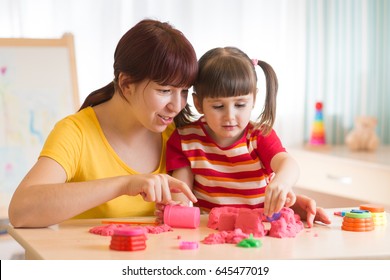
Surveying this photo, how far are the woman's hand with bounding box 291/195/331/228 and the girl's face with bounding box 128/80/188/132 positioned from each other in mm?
338

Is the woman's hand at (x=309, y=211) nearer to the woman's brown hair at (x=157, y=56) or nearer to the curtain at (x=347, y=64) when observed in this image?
the woman's brown hair at (x=157, y=56)

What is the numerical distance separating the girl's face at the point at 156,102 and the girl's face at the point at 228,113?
2.8 inches

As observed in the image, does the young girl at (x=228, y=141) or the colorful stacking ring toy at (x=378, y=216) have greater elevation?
the young girl at (x=228, y=141)

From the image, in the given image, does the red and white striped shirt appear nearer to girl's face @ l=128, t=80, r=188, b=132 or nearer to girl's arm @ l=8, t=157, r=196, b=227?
girl's face @ l=128, t=80, r=188, b=132

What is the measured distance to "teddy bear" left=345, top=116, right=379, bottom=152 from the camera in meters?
3.68

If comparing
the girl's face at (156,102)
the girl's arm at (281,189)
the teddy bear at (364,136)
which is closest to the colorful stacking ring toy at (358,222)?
the girl's arm at (281,189)

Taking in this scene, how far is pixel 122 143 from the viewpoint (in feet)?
5.76

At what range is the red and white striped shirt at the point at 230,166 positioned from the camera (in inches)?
67.4

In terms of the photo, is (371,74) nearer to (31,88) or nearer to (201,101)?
(31,88)

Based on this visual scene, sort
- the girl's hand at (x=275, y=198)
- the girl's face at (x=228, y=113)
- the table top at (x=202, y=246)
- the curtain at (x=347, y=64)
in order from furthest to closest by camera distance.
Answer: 1. the curtain at (x=347, y=64)
2. the girl's face at (x=228, y=113)
3. the girl's hand at (x=275, y=198)
4. the table top at (x=202, y=246)

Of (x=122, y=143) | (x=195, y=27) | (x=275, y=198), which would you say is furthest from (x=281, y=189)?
(x=195, y=27)

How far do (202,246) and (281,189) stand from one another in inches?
8.7

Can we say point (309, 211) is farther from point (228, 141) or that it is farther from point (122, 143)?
point (122, 143)

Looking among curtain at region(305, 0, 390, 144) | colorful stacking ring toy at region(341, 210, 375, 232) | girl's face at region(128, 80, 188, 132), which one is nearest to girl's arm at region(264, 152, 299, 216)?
→ colorful stacking ring toy at region(341, 210, 375, 232)
